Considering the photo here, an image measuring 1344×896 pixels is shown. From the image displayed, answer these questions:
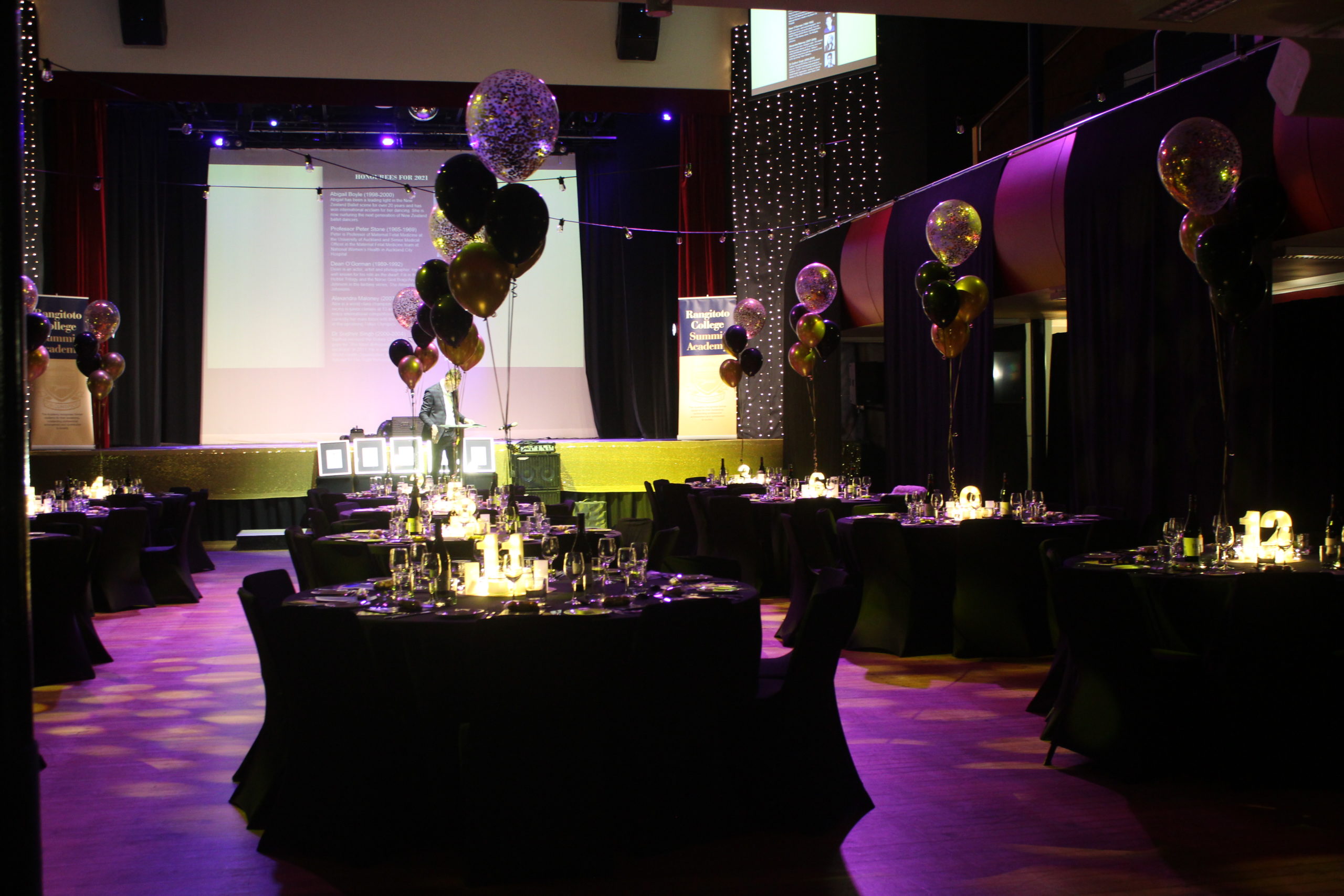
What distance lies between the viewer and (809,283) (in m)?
10.4

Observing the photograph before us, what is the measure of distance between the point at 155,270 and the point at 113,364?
3.04 metres

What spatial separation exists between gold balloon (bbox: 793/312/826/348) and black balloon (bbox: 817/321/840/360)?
3 cm

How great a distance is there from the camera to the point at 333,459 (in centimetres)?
1214

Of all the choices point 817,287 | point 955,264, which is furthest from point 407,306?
point 955,264

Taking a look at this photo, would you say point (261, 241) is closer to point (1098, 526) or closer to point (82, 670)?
point (82, 670)

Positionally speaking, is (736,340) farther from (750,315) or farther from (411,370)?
(411,370)

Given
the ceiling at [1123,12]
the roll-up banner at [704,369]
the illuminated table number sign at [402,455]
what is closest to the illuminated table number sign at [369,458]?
the illuminated table number sign at [402,455]

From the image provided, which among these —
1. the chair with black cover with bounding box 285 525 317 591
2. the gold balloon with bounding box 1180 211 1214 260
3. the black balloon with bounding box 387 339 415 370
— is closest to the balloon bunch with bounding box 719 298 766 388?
the black balloon with bounding box 387 339 415 370

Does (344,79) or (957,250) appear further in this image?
(344,79)

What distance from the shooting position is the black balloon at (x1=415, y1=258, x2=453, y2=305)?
240 inches

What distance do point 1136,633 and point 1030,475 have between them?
7138 mm

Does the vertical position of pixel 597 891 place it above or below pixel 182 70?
below

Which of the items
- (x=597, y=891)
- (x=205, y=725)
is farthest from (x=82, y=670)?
(x=597, y=891)

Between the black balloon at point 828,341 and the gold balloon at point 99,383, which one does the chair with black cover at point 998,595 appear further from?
the gold balloon at point 99,383
